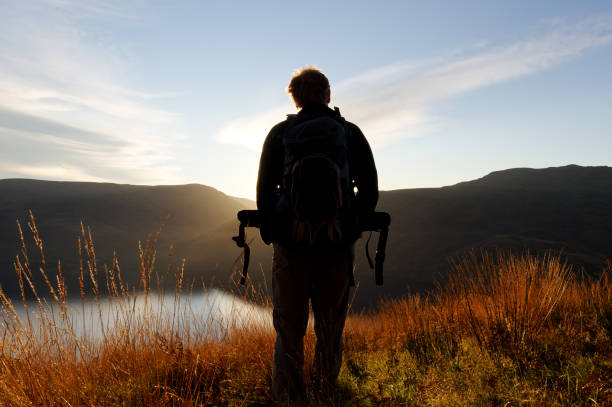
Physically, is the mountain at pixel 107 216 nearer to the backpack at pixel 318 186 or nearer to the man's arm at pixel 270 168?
the man's arm at pixel 270 168

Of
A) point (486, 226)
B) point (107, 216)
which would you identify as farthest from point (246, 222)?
point (107, 216)

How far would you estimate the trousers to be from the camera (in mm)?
2046

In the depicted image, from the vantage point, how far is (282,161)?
2.15 metres

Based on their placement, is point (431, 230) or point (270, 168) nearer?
point (270, 168)

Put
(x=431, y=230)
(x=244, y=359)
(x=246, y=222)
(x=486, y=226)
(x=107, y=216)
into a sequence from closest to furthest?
(x=246, y=222), (x=244, y=359), (x=486, y=226), (x=431, y=230), (x=107, y=216)

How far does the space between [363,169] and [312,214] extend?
47 cm

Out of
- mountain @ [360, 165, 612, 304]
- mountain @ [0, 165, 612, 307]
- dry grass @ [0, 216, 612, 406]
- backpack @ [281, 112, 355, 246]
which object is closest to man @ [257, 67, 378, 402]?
backpack @ [281, 112, 355, 246]

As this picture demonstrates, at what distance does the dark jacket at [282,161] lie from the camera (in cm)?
209

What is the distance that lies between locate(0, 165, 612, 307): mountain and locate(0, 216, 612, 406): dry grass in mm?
1214

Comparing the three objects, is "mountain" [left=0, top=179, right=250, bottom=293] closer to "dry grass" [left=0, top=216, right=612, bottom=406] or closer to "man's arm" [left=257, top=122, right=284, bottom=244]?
"dry grass" [left=0, top=216, right=612, bottom=406]

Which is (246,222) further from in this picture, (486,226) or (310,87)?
(486,226)

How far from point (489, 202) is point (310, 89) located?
2259 inches

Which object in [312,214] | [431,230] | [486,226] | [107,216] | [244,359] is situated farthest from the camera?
[107,216]

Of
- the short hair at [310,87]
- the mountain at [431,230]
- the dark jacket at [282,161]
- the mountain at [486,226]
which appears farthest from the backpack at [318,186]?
the mountain at [486,226]
